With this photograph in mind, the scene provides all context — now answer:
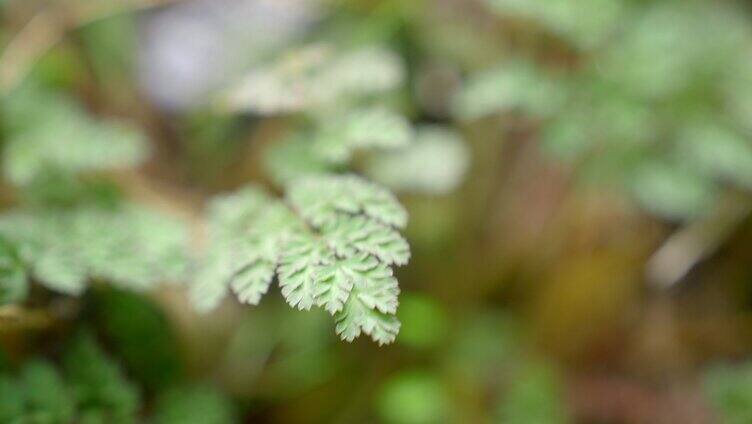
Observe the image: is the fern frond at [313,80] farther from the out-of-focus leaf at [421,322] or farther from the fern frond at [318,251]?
the out-of-focus leaf at [421,322]

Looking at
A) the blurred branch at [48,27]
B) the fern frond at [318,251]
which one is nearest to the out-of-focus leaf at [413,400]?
the fern frond at [318,251]

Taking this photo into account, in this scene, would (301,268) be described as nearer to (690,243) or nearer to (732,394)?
(732,394)

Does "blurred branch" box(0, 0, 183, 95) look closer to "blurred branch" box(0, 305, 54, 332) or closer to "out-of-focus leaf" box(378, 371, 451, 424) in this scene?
"blurred branch" box(0, 305, 54, 332)

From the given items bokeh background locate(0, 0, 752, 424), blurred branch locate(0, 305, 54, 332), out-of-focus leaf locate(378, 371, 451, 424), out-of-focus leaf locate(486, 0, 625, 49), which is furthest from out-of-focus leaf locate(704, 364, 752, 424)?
blurred branch locate(0, 305, 54, 332)

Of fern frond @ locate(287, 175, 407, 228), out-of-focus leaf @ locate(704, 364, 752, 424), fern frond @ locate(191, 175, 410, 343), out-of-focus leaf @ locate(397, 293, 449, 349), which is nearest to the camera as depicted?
fern frond @ locate(191, 175, 410, 343)

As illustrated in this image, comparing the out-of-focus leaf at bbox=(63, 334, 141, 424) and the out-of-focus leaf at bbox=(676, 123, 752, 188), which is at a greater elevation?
the out-of-focus leaf at bbox=(676, 123, 752, 188)

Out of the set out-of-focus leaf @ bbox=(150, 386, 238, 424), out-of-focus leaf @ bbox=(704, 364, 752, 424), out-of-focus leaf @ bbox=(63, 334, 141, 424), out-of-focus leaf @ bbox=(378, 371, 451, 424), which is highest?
out-of-focus leaf @ bbox=(704, 364, 752, 424)

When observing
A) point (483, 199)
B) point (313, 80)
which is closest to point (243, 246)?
point (313, 80)

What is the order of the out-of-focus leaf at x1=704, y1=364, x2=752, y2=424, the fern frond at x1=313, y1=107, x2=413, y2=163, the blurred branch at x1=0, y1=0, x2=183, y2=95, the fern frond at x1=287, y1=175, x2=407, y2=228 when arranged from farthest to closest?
the blurred branch at x1=0, y1=0, x2=183, y2=95 < the out-of-focus leaf at x1=704, y1=364, x2=752, y2=424 < the fern frond at x1=313, y1=107, x2=413, y2=163 < the fern frond at x1=287, y1=175, x2=407, y2=228
